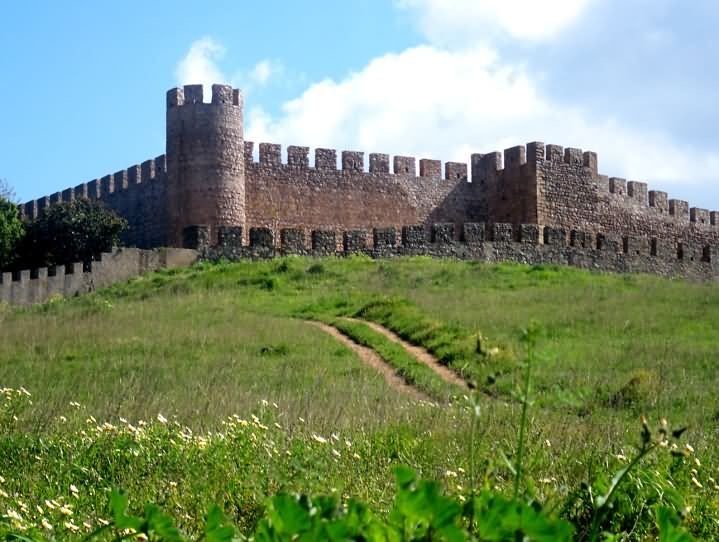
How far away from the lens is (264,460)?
19.6 feet

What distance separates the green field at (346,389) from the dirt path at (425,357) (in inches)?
5.4

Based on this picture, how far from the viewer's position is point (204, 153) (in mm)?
27141

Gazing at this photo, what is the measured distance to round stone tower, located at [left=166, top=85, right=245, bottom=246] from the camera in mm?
27188

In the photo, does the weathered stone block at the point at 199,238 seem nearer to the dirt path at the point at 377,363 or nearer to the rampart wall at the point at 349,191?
the rampart wall at the point at 349,191

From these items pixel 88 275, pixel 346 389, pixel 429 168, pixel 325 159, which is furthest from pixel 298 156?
pixel 346 389

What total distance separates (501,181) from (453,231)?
821cm

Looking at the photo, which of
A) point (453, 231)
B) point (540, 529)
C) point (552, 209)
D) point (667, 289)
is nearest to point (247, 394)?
point (540, 529)

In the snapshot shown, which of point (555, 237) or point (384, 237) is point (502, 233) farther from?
point (384, 237)

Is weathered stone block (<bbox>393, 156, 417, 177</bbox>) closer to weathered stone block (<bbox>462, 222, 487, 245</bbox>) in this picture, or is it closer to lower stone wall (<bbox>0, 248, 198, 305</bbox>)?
weathered stone block (<bbox>462, 222, 487, 245</bbox>)

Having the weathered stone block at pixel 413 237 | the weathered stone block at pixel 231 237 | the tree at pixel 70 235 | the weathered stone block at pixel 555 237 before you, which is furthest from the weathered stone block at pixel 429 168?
the weathered stone block at pixel 231 237

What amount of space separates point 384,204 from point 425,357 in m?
17.8

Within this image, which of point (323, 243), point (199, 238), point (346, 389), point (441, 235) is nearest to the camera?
point (346, 389)

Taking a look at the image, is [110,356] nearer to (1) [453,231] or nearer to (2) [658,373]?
(2) [658,373]

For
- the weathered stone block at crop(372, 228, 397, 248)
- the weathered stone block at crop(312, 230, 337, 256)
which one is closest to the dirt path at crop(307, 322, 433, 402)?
the weathered stone block at crop(312, 230, 337, 256)
